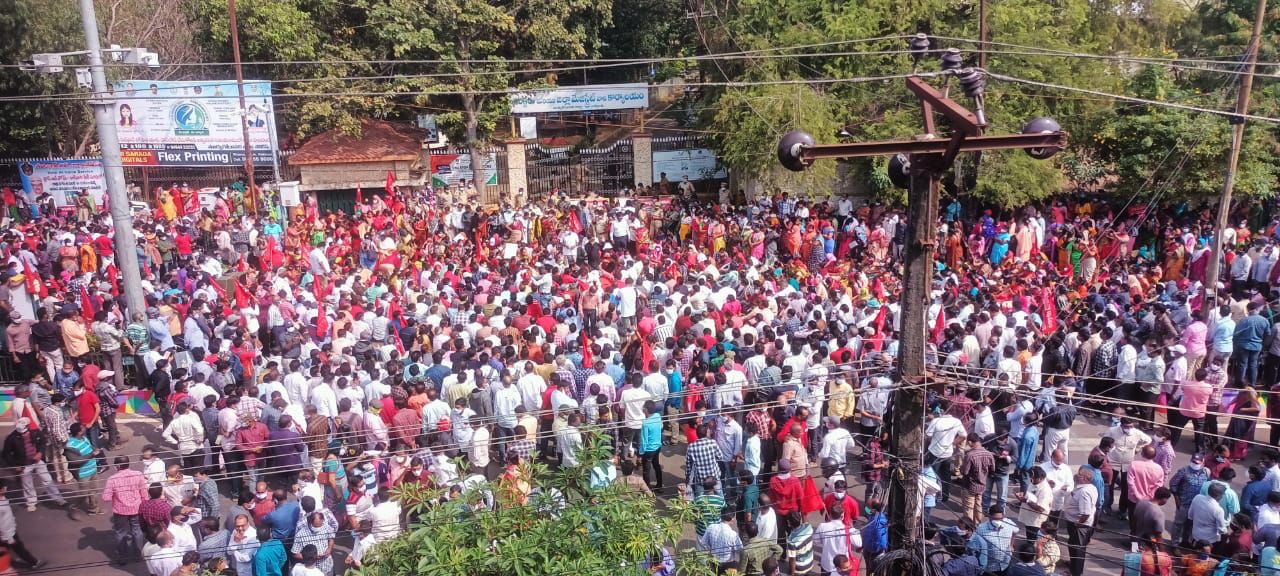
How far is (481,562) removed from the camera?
5.23m

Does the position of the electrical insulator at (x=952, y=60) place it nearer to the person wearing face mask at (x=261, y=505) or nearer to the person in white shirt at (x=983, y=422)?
the person in white shirt at (x=983, y=422)

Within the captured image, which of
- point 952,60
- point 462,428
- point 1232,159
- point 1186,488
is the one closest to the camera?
point 952,60

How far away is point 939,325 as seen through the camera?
40.2 ft

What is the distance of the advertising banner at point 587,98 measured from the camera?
26.4 meters

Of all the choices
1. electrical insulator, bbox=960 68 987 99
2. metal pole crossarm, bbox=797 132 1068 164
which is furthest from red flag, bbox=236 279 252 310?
electrical insulator, bbox=960 68 987 99

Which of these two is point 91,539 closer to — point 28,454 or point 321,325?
point 28,454

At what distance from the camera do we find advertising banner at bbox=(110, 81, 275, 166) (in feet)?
72.4

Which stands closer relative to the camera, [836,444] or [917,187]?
[917,187]

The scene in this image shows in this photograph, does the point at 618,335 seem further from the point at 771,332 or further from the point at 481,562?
the point at 481,562

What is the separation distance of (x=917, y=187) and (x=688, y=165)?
832 inches

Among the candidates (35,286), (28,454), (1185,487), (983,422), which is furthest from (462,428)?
(35,286)

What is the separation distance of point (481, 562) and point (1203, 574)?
220 inches

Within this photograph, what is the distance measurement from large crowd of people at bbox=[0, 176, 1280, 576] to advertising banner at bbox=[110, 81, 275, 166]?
570 cm

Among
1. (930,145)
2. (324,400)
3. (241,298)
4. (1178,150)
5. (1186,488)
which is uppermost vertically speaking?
(930,145)
